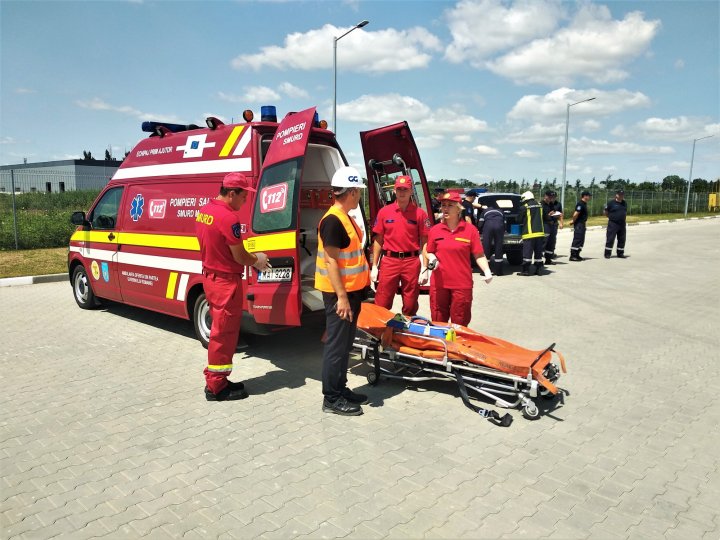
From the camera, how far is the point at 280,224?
5.10 metres

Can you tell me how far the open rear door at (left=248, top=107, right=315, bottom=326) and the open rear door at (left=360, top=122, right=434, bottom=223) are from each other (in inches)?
66.0

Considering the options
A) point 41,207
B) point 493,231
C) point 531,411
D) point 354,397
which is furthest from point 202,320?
point 41,207

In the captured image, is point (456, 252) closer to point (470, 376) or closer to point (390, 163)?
point (470, 376)

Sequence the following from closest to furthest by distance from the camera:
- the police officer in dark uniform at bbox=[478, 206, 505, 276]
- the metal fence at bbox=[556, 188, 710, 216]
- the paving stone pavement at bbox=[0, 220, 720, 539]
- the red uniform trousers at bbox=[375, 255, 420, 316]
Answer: the paving stone pavement at bbox=[0, 220, 720, 539], the red uniform trousers at bbox=[375, 255, 420, 316], the police officer in dark uniform at bbox=[478, 206, 505, 276], the metal fence at bbox=[556, 188, 710, 216]

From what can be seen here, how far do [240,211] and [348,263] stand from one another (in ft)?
5.72

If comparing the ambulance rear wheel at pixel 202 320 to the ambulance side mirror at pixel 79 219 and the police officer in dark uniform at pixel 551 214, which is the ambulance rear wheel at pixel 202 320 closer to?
the ambulance side mirror at pixel 79 219

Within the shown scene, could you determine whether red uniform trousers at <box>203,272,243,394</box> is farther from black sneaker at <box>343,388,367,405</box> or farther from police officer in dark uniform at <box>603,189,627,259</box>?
police officer in dark uniform at <box>603,189,627,259</box>

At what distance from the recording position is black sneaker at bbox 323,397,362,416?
14.4 feet

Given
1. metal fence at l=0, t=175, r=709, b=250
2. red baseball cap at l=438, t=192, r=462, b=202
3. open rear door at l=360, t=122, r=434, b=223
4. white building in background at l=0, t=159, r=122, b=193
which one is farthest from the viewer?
white building in background at l=0, t=159, r=122, b=193

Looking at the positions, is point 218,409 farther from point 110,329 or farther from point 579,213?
point 579,213

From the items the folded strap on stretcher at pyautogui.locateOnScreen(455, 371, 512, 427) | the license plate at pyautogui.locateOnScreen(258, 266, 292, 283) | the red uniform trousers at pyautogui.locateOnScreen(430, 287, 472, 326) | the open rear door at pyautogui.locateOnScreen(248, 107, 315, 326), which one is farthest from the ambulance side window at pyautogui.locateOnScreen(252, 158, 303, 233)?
the folded strap on stretcher at pyautogui.locateOnScreen(455, 371, 512, 427)

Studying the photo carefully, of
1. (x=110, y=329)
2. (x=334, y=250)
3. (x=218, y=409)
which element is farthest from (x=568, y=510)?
(x=110, y=329)

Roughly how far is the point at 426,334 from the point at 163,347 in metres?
3.20

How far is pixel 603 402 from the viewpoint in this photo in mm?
4715
